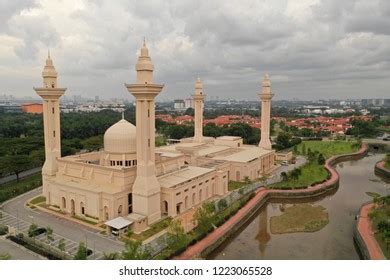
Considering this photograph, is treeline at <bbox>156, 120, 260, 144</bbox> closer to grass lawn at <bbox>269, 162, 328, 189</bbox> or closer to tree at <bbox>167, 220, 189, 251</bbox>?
grass lawn at <bbox>269, 162, 328, 189</bbox>

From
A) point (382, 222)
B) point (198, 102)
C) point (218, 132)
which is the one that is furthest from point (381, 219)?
point (218, 132)

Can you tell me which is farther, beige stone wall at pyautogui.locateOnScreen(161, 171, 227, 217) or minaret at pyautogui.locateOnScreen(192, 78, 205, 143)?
minaret at pyautogui.locateOnScreen(192, 78, 205, 143)

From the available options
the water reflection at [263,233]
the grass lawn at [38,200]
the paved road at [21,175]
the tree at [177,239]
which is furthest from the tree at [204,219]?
the paved road at [21,175]

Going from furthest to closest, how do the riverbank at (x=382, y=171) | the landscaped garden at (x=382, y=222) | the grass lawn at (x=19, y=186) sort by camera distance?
the riverbank at (x=382, y=171) → the grass lawn at (x=19, y=186) → the landscaped garden at (x=382, y=222)

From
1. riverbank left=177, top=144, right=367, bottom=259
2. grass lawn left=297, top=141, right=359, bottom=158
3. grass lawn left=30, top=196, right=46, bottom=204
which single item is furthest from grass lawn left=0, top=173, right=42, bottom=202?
grass lawn left=297, top=141, right=359, bottom=158

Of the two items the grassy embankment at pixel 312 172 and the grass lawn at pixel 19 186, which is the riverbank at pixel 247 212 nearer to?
the grassy embankment at pixel 312 172

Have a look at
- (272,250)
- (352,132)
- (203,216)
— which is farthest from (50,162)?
(352,132)
